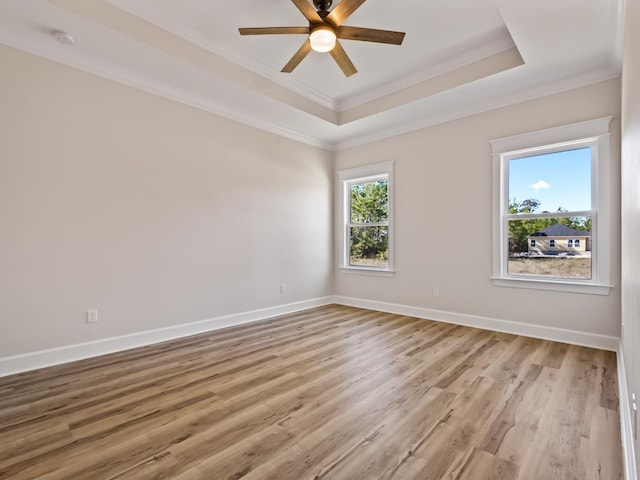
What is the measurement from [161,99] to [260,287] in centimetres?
258

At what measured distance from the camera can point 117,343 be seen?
312cm

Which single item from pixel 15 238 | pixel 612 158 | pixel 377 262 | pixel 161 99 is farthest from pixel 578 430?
pixel 161 99

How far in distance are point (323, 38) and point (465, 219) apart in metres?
2.75

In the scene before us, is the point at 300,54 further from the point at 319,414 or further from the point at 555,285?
the point at 555,285

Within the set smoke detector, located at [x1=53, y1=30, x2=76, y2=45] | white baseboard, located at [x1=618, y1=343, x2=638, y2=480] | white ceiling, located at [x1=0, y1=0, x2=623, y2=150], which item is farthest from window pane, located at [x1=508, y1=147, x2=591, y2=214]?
smoke detector, located at [x1=53, y1=30, x2=76, y2=45]

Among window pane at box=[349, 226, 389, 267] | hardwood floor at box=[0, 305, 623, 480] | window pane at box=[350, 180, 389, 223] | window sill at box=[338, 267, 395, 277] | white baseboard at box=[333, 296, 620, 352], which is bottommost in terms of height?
hardwood floor at box=[0, 305, 623, 480]

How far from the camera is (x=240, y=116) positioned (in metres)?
4.17

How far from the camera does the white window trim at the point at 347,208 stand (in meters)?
4.80

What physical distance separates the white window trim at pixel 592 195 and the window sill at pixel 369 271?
1.47m

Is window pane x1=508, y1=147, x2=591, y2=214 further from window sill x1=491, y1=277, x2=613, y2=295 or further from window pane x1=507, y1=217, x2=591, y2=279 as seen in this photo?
window sill x1=491, y1=277, x2=613, y2=295

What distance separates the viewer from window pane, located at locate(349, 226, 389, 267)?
501 cm

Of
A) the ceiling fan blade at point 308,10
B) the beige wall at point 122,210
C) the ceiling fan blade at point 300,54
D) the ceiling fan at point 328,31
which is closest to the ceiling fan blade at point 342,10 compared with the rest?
the ceiling fan at point 328,31

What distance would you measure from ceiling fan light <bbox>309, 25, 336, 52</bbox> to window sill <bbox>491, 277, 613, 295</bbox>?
3147 millimetres

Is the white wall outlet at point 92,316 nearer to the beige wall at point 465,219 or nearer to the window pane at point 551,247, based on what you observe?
the beige wall at point 465,219
